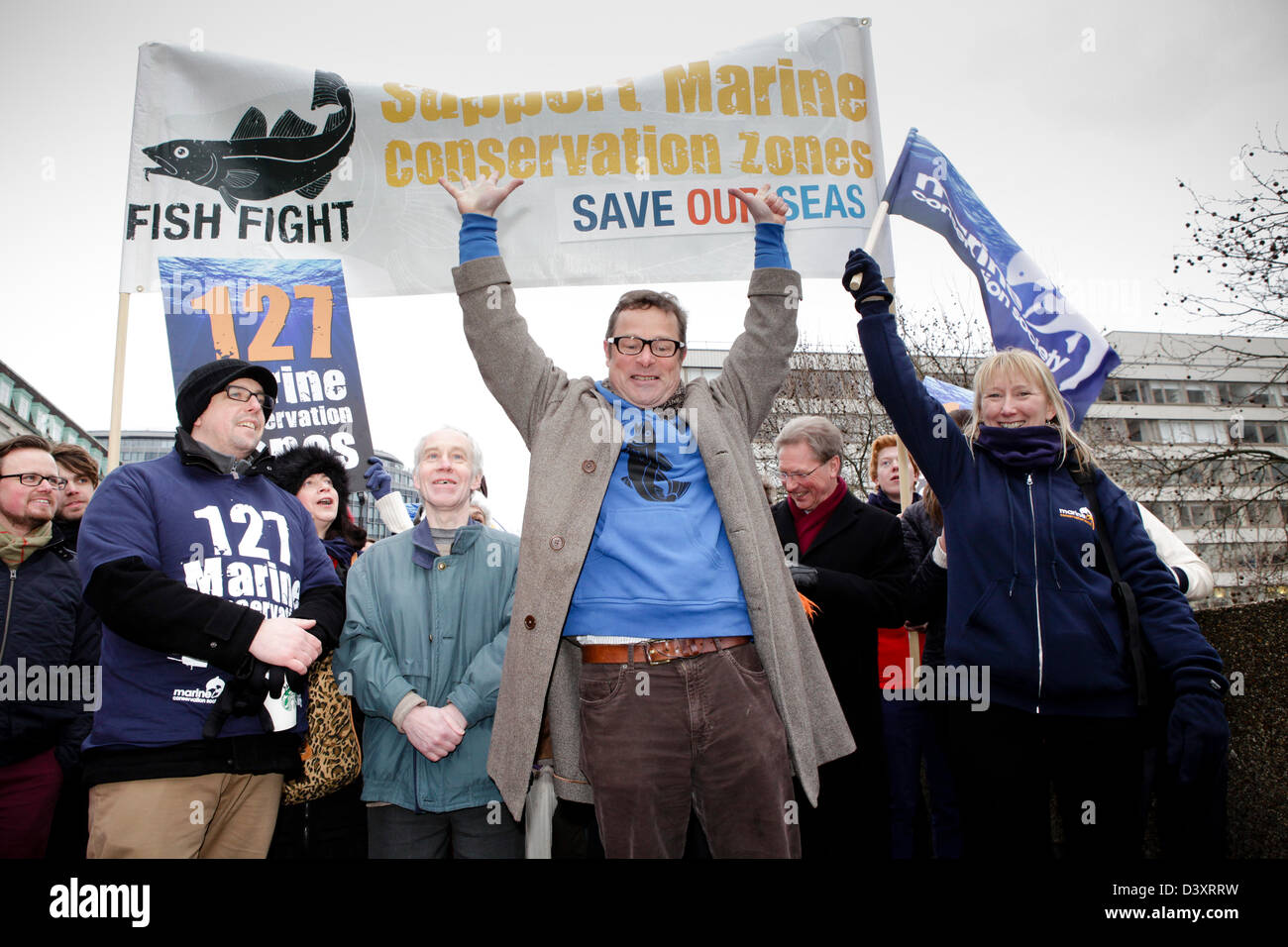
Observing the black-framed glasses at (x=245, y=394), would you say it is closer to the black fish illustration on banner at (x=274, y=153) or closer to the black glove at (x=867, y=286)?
the black glove at (x=867, y=286)

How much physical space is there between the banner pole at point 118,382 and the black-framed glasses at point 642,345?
9.06ft

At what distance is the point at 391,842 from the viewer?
9.95ft

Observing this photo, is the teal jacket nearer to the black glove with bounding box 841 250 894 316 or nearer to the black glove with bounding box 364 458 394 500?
the black glove with bounding box 364 458 394 500

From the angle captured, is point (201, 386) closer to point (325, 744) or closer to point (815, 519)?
point (325, 744)

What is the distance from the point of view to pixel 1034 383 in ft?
9.46

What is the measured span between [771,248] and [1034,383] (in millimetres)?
1039

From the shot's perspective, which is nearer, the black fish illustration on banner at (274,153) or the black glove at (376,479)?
the black glove at (376,479)

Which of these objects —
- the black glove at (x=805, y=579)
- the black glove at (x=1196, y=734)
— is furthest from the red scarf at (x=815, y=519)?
the black glove at (x=1196, y=734)

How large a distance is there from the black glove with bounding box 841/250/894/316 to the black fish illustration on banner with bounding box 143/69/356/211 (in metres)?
3.49

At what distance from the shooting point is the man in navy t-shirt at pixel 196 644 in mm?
2438

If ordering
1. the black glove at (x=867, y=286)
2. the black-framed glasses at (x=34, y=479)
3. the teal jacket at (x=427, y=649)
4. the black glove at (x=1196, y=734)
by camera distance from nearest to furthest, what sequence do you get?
1. the black glove at (x=1196, y=734)
2. the black glove at (x=867, y=286)
3. the teal jacket at (x=427, y=649)
4. the black-framed glasses at (x=34, y=479)

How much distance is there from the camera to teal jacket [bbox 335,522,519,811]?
120 inches

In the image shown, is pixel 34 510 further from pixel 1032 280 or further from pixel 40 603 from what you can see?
pixel 1032 280
